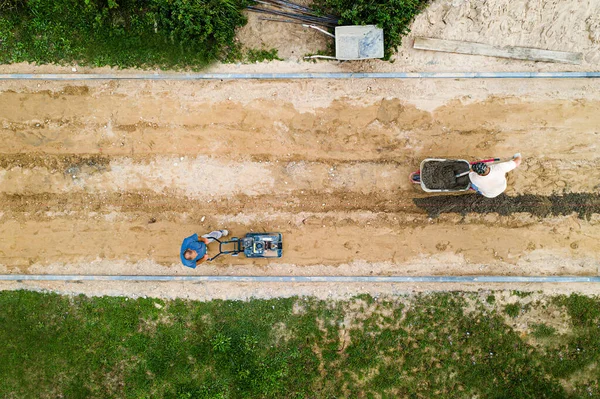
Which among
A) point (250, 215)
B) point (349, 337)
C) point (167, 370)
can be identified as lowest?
point (167, 370)

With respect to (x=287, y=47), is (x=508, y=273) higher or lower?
lower

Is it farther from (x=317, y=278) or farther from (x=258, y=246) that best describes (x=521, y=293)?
(x=258, y=246)

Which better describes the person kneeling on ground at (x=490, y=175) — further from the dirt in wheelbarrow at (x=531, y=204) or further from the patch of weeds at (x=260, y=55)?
the patch of weeds at (x=260, y=55)

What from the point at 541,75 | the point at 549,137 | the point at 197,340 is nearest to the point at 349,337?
the point at 197,340

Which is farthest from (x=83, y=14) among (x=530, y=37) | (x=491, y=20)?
(x=530, y=37)

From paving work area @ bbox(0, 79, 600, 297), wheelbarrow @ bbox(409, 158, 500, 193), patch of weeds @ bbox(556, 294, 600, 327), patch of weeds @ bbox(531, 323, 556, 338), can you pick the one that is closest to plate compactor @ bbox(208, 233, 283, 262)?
paving work area @ bbox(0, 79, 600, 297)

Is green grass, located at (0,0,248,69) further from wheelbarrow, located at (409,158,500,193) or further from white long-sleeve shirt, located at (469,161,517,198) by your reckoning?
white long-sleeve shirt, located at (469,161,517,198)

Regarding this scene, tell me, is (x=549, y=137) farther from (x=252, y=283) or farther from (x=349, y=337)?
(x=252, y=283)

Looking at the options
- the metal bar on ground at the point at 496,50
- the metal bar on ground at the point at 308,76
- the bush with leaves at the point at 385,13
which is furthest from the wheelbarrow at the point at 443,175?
the bush with leaves at the point at 385,13
